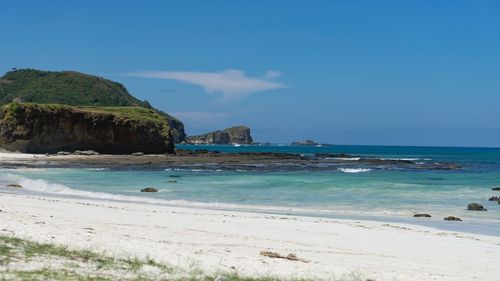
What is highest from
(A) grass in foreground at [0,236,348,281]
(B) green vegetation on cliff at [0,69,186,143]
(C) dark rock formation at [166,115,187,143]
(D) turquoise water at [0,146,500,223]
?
(B) green vegetation on cliff at [0,69,186,143]

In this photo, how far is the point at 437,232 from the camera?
51.4 ft

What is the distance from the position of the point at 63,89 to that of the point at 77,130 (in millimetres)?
72230

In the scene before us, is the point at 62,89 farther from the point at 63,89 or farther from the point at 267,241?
the point at 267,241

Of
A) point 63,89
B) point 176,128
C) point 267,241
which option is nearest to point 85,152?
point 267,241

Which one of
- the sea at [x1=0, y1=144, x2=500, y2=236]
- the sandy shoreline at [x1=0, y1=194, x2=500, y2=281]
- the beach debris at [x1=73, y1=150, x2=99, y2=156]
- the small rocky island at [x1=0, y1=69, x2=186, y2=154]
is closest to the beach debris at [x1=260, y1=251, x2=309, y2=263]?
the sandy shoreline at [x1=0, y1=194, x2=500, y2=281]

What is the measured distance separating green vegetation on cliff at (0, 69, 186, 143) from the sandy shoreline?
119239mm

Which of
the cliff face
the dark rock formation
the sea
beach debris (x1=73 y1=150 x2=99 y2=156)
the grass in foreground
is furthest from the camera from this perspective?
the dark rock formation

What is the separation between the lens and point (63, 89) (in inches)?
5837

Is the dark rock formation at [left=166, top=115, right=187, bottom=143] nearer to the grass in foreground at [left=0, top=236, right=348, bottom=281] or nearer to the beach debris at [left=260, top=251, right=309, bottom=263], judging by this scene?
the beach debris at [left=260, top=251, right=309, bottom=263]

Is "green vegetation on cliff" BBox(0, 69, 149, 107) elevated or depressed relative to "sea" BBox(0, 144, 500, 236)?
elevated

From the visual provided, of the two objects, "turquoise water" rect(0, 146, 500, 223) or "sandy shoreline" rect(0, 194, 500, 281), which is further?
"turquoise water" rect(0, 146, 500, 223)

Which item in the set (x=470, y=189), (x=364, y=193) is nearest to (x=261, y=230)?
(x=364, y=193)

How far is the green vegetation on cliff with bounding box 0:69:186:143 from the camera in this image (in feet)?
465

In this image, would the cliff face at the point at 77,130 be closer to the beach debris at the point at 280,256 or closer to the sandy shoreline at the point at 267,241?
the sandy shoreline at the point at 267,241
